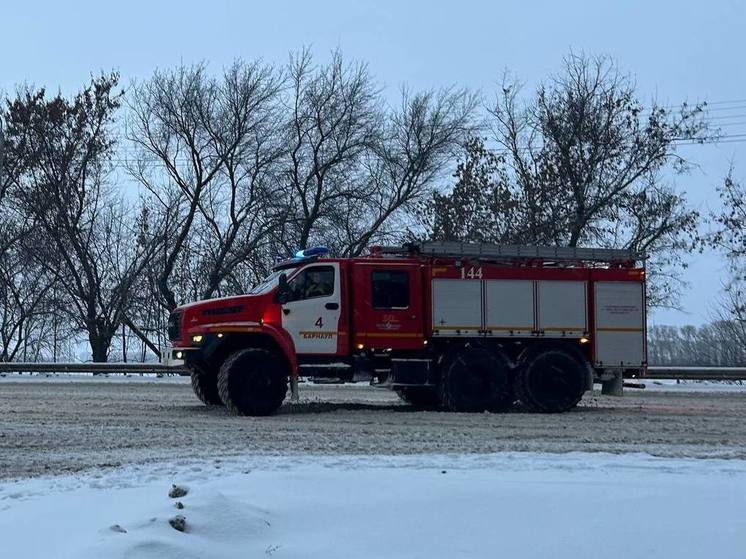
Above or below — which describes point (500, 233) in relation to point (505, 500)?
above

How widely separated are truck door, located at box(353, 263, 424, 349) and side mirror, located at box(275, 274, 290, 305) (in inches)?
47.5

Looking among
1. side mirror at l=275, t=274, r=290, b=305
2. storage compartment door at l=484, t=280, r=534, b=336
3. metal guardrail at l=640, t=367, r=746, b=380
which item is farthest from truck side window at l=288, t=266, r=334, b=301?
metal guardrail at l=640, t=367, r=746, b=380

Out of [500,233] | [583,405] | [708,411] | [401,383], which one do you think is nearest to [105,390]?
[401,383]

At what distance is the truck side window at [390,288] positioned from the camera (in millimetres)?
16656

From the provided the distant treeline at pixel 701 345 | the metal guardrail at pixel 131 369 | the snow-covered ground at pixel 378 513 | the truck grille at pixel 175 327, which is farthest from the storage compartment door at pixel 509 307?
the distant treeline at pixel 701 345

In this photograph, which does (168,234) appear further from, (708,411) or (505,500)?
(505,500)

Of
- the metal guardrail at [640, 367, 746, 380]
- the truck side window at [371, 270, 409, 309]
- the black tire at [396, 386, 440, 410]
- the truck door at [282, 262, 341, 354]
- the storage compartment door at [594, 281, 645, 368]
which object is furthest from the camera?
the metal guardrail at [640, 367, 746, 380]

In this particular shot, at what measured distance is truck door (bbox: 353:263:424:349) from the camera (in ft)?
54.2

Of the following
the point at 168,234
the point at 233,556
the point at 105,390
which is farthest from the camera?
the point at 168,234

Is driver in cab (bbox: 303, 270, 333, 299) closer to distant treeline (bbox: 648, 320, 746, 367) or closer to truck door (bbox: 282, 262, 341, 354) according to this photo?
truck door (bbox: 282, 262, 341, 354)

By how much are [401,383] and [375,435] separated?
3.76 meters

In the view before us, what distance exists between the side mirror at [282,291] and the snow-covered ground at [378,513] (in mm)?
7369

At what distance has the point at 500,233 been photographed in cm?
3356

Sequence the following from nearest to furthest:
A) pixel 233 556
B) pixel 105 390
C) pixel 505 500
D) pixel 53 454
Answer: pixel 233 556 → pixel 505 500 → pixel 53 454 → pixel 105 390
